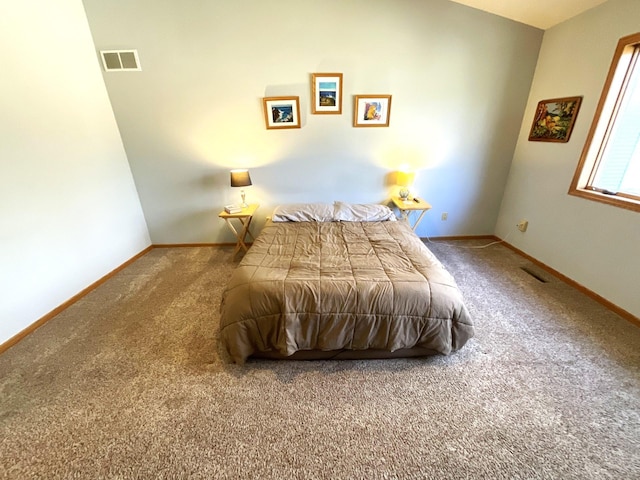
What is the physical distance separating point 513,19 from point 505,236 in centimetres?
248

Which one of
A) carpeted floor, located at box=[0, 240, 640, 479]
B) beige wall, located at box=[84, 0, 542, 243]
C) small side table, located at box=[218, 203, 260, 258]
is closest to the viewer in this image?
carpeted floor, located at box=[0, 240, 640, 479]

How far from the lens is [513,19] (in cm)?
276

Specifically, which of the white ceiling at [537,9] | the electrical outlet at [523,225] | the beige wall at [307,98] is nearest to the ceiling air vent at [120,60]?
the beige wall at [307,98]

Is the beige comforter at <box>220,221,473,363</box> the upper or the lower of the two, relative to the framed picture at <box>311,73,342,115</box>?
lower

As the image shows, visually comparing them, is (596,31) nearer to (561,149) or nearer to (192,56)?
(561,149)

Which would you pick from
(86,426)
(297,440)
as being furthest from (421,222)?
(86,426)

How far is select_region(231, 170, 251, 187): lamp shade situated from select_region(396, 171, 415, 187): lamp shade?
1874mm

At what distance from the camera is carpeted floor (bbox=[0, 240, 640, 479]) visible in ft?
4.02

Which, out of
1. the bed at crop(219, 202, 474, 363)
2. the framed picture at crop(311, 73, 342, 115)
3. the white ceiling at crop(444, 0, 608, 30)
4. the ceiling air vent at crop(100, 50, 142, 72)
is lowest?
the bed at crop(219, 202, 474, 363)

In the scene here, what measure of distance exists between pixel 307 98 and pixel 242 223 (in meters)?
1.75

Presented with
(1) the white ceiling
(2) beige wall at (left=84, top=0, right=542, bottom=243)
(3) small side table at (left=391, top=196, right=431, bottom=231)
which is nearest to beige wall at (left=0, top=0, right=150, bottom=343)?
(2) beige wall at (left=84, top=0, right=542, bottom=243)

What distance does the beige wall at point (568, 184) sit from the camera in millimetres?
2125

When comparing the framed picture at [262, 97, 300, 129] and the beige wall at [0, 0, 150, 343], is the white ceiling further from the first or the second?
the beige wall at [0, 0, 150, 343]

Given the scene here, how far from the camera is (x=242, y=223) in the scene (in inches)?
135
